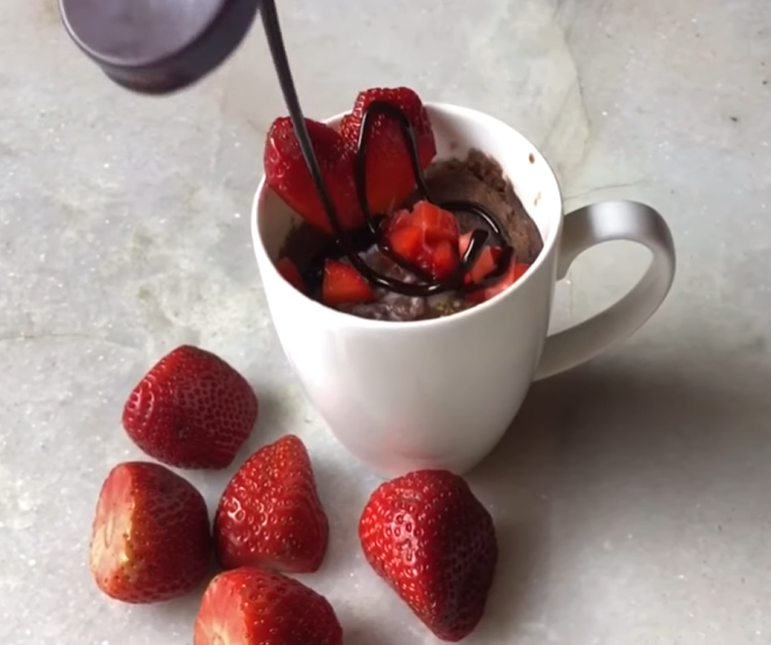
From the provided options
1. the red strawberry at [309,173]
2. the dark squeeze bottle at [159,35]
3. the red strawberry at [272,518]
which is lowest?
the red strawberry at [272,518]

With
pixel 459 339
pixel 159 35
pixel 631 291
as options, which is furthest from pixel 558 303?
pixel 159 35

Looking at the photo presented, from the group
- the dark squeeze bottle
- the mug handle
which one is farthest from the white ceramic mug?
the dark squeeze bottle

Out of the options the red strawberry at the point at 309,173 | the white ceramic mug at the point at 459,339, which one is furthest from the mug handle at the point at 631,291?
the red strawberry at the point at 309,173

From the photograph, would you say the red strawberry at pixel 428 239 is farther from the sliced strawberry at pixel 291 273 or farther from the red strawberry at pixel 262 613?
the red strawberry at pixel 262 613

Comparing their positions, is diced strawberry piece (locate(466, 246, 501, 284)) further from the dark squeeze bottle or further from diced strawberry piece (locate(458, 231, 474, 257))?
the dark squeeze bottle

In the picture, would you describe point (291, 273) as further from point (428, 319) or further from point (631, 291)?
point (631, 291)

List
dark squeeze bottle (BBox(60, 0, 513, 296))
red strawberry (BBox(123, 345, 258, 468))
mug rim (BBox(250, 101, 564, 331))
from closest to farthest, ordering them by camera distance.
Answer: dark squeeze bottle (BBox(60, 0, 513, 296)) → mug rim (BBox(250, 101, 564, 331)) → red strawberry (BBox(123, 345, 258, 468))
